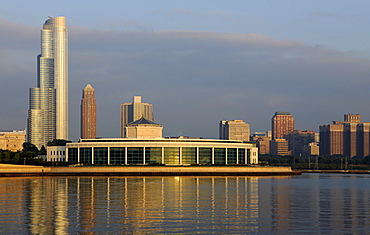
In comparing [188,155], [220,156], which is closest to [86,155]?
[188,155]

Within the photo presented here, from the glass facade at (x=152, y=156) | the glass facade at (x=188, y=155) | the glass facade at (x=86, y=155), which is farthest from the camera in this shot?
the glass facade at (x=86, y=155)

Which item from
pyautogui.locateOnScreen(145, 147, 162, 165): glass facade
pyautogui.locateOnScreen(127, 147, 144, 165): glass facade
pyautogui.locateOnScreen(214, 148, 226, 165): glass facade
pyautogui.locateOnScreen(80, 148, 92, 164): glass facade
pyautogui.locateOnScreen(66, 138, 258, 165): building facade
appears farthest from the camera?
pyautogui.locateOnScreen(214, 148, 226, 165): glass facade

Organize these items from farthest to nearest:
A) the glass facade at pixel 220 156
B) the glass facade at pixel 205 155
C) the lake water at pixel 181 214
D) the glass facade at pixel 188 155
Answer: the glass facade at pixel 220 156, the glass facade at pixel 205 155, the glass facade at pixel 188 155, the lake water at pixel 181 214

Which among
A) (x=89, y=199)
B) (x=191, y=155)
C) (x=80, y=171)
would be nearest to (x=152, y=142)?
(x=191, y=155)

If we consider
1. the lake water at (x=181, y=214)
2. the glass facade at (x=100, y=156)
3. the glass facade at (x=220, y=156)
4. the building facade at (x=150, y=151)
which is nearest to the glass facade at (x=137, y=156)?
the building facade at (x=150, y=151)

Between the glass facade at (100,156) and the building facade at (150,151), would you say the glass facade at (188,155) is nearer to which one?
the building facade at (150,151)

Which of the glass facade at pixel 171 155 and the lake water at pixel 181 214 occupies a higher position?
the lake water at pixel 181 214

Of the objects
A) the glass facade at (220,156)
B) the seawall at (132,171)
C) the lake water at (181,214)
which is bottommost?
the seawall at (132,171)

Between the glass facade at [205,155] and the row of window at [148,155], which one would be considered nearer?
the row of window at [148,155]

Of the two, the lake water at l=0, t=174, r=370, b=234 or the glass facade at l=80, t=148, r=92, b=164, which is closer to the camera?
the lake water at l=0, t=174, r=370, b=234

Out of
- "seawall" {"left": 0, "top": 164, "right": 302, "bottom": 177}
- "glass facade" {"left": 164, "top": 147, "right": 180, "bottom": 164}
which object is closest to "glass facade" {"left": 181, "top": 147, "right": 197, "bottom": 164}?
"glass facade" {"left": 164, "top": 147, "right": 180, "bottom": 164}

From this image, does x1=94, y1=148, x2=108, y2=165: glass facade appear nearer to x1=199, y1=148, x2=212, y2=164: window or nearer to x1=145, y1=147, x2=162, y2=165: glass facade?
x1=145, y1=147, x2=162, y2=165: glass facade

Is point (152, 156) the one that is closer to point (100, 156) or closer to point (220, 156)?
point (100, 156)

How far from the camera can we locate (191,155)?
194m
